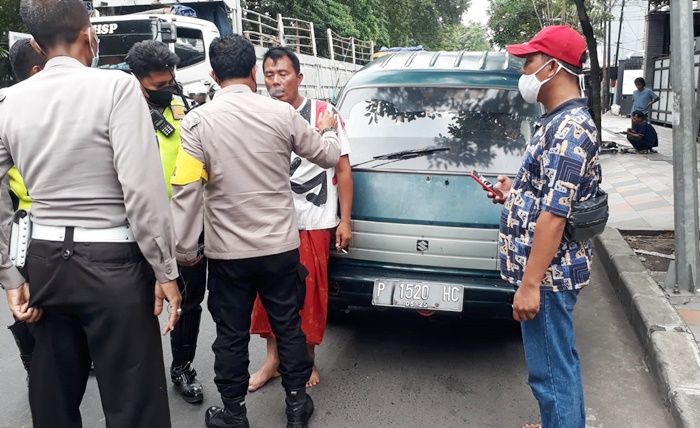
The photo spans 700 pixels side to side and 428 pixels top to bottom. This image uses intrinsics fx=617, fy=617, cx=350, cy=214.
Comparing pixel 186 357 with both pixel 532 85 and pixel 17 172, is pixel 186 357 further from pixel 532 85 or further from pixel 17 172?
pixel 532 85

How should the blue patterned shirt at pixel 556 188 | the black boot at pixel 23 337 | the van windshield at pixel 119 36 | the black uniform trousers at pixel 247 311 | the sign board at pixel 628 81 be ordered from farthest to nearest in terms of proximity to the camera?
the sign board at pixel 628 81, the van windshield at pixel 119 36, the black boot at pixel 23 337, the black uniform trousers at pixel 247 311, the blue patterned shirt at pixel 556 188

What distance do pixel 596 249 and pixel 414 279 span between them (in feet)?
9.43

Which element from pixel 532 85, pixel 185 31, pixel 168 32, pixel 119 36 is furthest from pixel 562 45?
pixel 185 31

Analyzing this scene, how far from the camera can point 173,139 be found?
3020mm

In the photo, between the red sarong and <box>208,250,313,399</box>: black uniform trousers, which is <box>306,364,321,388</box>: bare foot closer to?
the red sarong

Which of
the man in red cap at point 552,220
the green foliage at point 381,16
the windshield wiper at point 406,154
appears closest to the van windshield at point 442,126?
the windshield wiper at point 406,154

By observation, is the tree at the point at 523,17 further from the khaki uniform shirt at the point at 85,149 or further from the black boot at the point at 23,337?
the khaki uniform shirt at the point at 85,149

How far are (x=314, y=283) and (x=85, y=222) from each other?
1495 mm

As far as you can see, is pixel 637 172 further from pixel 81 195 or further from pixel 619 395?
pixel 81 195

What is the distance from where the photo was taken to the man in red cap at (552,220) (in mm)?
2219

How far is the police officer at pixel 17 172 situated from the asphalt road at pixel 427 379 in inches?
16.3

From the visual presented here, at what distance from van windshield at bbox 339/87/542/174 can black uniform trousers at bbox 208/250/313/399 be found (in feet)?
3.88

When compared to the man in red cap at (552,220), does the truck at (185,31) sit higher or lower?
higher

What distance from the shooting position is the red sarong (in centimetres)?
329
